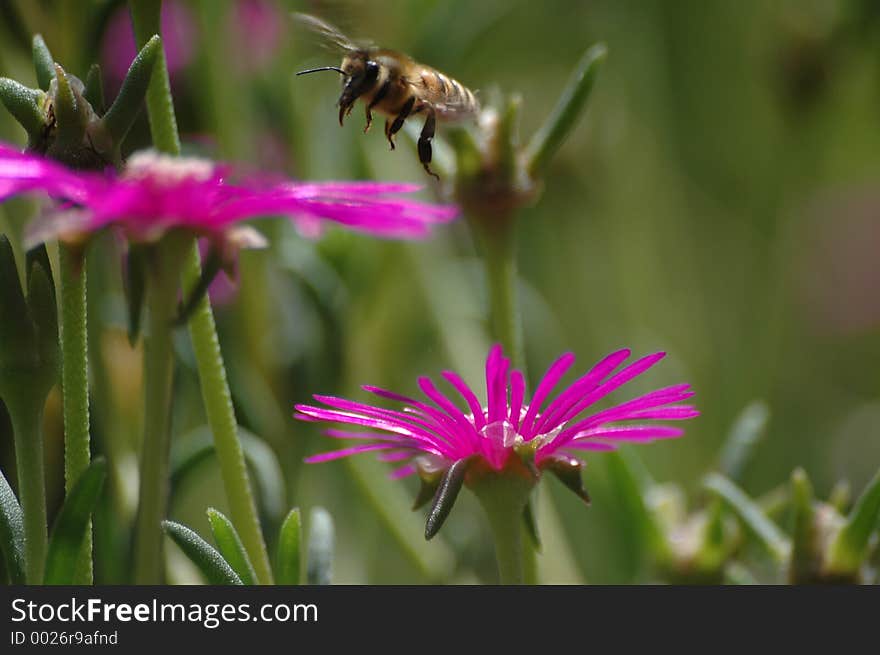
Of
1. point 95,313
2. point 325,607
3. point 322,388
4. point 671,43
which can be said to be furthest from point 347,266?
point 671,43

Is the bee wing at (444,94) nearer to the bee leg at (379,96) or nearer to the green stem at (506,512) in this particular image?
the bee leg at (379,96)

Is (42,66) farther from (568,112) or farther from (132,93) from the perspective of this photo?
(568,112)

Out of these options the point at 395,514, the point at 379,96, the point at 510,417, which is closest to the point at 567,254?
the point at 395,514

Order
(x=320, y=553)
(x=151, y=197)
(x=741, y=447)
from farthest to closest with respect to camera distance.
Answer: (x=741, y=447), (x=320, y=553), (x=151, y=197)

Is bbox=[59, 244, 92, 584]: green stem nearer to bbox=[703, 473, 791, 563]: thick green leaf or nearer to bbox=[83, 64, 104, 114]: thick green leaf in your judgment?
bbox=[83, 64, 104, 114]: thick green leaf

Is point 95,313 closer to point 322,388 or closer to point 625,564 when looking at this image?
point 322,388

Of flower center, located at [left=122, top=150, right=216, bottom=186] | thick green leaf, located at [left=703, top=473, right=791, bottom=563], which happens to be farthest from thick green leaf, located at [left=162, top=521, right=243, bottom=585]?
thick green leaf, located at [left=703, top=473, right=791, bottom=563]

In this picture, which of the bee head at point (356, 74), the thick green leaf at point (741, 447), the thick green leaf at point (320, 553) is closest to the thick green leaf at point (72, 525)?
the thick green leaf at point (320, 553)
